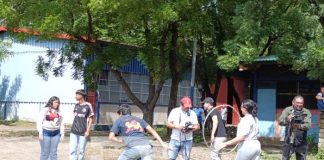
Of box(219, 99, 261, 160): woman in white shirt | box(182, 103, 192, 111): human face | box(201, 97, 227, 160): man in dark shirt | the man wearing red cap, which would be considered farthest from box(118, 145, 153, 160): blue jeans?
A: box(201, 97, 227, 160): man in dark shirt

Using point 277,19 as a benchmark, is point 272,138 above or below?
below

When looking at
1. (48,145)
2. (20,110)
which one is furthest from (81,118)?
(20,110)

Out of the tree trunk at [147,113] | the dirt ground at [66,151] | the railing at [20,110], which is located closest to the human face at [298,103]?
Result: the dirt ground at [66,151]

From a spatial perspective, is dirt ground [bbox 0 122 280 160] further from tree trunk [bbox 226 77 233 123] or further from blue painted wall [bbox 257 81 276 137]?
tree trunk [bbox 226 77 233 123]

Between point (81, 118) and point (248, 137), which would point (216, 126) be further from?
point (248, 137)

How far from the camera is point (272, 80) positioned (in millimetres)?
22141

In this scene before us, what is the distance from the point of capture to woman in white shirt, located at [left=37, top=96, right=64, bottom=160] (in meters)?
10.9

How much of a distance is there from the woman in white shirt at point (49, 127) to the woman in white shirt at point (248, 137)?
4.13 metres

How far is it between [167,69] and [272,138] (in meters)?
5.03

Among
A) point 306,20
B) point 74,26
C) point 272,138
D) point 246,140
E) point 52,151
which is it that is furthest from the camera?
point 272,138

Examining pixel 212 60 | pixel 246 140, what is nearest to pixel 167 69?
pixel 212 60

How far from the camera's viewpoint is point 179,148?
36.5 ft

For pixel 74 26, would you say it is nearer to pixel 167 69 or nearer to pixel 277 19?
pixel 167 69

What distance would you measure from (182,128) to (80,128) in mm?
2233
